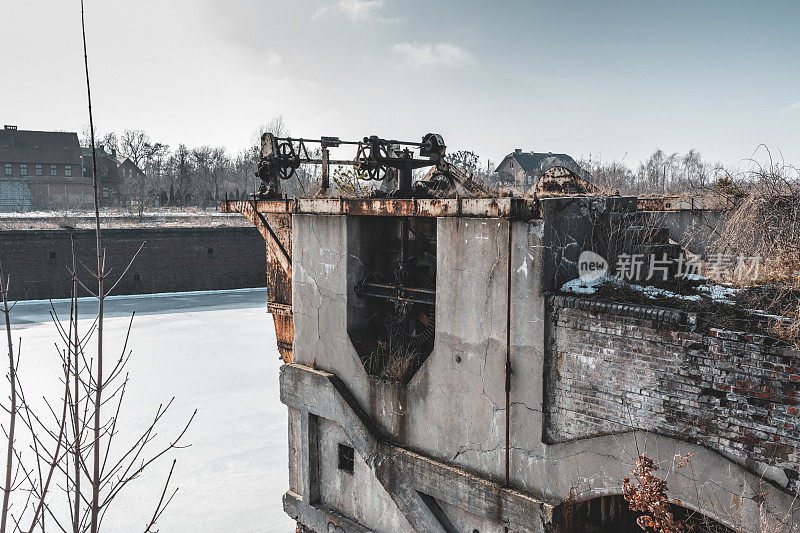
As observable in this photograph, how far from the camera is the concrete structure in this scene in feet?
13.5

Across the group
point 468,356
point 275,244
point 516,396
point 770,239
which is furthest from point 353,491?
point 770,239

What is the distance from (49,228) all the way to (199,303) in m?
8.11

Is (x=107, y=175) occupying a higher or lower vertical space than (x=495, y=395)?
higher

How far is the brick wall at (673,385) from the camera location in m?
3.91

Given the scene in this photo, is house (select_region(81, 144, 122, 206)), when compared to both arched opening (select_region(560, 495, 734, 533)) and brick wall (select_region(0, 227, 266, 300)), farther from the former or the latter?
arched opening (select_region(560, 495, 734, 533))

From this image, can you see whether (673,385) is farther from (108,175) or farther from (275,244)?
(108,175)

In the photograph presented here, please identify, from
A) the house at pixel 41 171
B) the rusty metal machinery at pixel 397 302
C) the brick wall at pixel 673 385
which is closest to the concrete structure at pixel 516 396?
the brick wall at pixel 673 385

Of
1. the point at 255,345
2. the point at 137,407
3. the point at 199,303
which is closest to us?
the point at 137,407

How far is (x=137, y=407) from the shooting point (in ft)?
39.2

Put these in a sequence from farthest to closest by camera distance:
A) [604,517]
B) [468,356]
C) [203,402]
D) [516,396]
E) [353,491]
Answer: [203,402], [353,491], [468,356], [604,517], [516,396]

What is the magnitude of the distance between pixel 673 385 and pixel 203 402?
10433mm

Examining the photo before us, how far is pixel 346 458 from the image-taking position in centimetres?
746

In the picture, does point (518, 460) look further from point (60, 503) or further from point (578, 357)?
point (60, 503)

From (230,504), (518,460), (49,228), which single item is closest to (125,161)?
(49,228)
